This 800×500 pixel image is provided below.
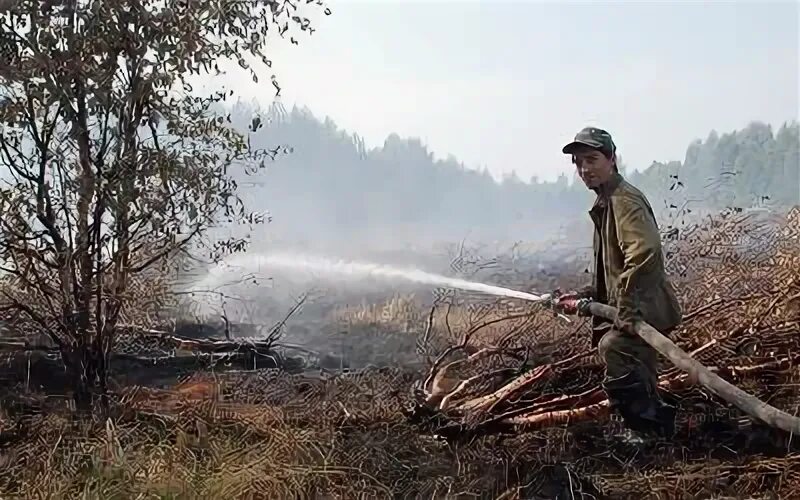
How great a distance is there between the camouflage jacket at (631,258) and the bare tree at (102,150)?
3.76ft

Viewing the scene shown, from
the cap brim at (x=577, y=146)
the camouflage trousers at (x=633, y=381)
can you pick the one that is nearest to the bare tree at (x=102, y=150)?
the cap brim at (x=577, y=146)

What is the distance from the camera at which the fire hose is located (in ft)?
7.39

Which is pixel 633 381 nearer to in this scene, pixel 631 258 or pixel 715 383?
pixel 715 383

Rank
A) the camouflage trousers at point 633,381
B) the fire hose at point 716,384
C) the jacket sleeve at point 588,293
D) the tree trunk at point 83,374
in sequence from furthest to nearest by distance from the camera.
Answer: the tree trunk at point 83,374
the jacket sleeve at point 588,293
the camouflage trousers at point 633,381
the fire hose at point 716,384

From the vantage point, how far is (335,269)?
2914mm

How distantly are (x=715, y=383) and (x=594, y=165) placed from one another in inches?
25.9

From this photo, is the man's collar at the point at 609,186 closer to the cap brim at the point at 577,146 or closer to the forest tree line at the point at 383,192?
the cap brim at the point at 577,146

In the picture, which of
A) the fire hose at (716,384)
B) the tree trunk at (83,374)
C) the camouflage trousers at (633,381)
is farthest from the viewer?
the tree trunk at (83,374)

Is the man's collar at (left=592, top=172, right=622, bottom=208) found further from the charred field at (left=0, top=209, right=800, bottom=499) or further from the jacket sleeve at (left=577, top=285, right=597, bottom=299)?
the charred field at (left=0, top=209, right=800, bottom=499)

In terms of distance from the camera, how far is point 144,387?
114 inches

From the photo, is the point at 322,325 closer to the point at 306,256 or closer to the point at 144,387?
the point at 306,256

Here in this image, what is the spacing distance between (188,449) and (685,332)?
1711 millimetres

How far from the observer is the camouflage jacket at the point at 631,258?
92.4 inches

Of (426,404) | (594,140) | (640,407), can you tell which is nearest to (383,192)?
(426,404)
